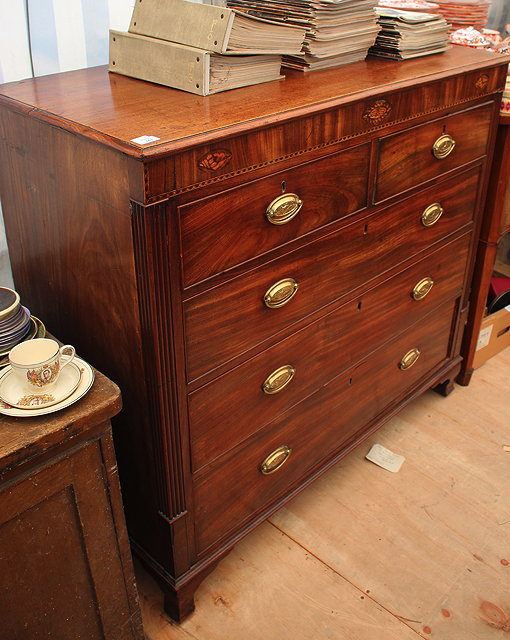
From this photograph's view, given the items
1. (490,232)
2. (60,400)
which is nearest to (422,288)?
(490,232)

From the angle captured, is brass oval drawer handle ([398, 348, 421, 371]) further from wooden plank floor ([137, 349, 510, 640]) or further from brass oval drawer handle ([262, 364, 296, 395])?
brass oval drawer handle ([262, 364, 296, 395])

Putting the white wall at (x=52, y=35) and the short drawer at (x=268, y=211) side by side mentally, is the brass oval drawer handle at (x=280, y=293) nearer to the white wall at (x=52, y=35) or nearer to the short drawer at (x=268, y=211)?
the short drawer at (x=268, y=211)

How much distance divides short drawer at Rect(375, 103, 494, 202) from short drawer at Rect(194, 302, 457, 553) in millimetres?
483

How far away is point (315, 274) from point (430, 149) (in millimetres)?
470

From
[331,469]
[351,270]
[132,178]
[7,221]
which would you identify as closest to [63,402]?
[132,178]

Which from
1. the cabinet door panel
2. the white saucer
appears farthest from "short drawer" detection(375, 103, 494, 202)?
the cabinet door panel

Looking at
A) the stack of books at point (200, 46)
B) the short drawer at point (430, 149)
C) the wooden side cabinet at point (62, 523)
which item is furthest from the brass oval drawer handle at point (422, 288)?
the wooden side cabinet at point (62, 523)

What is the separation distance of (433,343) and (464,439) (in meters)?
0.33

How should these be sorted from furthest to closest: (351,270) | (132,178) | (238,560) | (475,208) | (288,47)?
(475,208) < (238,560) < (351,270) < (288,47) < (132,178)

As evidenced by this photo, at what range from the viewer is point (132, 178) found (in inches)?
42.1

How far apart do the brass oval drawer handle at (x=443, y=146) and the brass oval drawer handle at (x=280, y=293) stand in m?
0.55

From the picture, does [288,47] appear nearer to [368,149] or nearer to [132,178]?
[368,149]

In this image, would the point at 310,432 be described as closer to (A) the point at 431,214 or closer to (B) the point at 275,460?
(B) the point at 275,460

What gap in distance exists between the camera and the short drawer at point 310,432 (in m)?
1.53
